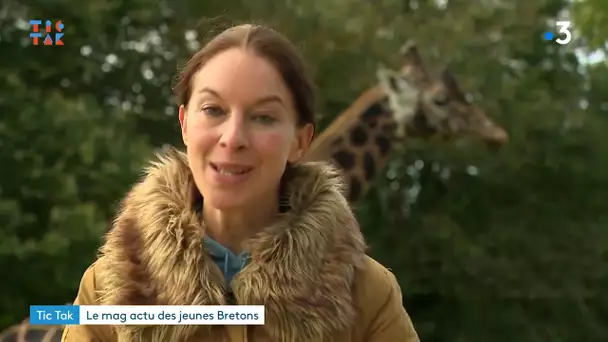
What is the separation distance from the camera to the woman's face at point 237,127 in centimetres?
54

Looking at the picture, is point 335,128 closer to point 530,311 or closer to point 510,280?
point 510,280

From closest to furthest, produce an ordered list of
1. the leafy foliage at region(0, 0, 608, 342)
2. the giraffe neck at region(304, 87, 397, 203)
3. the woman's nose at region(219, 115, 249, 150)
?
the woman's nose at region(219, 115, 249, 150)
the giraffe neck at region(304, 87, 397, 203)
the leafy foliage at region(0, 0, 608, 342)

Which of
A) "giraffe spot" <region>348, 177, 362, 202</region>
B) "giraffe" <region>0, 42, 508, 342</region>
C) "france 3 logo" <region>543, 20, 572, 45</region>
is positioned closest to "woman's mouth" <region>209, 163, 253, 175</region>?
"giraffe" <region>0, 42, 508, 342</region>

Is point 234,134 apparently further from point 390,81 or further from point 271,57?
point 390,81

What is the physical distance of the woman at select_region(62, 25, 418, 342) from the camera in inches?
21.6

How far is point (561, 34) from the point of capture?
268 cm

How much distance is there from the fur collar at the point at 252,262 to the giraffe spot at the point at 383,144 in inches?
66.9

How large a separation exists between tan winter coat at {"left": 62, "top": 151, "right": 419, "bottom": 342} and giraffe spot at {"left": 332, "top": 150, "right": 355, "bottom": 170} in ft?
5.35

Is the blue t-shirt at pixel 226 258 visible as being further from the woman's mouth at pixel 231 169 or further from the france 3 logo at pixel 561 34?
the france 3 logo at pixel 561 34

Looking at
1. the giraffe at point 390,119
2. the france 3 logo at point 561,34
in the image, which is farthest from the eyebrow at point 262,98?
the france 3 logo at point 561,34

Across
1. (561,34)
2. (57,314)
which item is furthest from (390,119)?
(57,314)

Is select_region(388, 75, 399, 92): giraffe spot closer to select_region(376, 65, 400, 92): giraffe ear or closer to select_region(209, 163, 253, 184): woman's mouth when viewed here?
select_region(376, 65, 400, 92): giraffe ear

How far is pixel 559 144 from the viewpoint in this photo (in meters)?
2.73

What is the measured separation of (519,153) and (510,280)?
1.64ft
